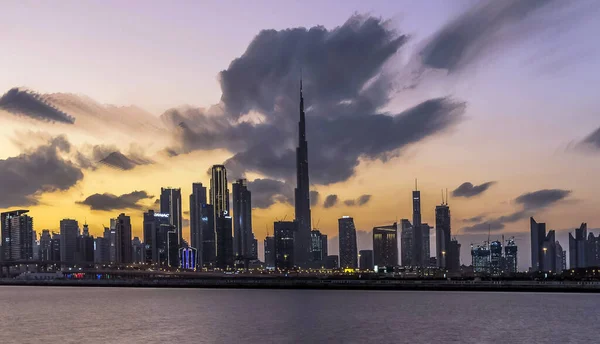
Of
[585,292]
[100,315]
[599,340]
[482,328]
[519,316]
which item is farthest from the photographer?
[585,292]

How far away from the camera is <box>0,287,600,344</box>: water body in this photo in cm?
6762

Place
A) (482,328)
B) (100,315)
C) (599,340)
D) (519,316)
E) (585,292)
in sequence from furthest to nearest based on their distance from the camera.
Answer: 1. (585,292)
2. (100,315)
3. (519,316)
4. (482,328)
5. (599,340)

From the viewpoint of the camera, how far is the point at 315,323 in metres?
81.1

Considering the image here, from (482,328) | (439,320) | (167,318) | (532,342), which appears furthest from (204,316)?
(532,342)

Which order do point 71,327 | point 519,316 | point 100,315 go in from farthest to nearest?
→ 1. point 100,315
2. point 519,316
3. point 71,327

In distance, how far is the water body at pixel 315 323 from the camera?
67.6 m

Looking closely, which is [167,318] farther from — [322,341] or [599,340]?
[599,340]

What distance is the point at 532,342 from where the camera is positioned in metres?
64.6

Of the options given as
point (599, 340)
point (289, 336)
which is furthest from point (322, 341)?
point (599, 340)

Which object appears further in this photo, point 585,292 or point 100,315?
point 585,292

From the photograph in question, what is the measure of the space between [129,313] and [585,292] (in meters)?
102

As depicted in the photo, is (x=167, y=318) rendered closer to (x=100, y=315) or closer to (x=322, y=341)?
(x=100, y=315)

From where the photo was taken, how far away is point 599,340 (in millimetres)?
64375

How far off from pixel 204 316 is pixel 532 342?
148ft
